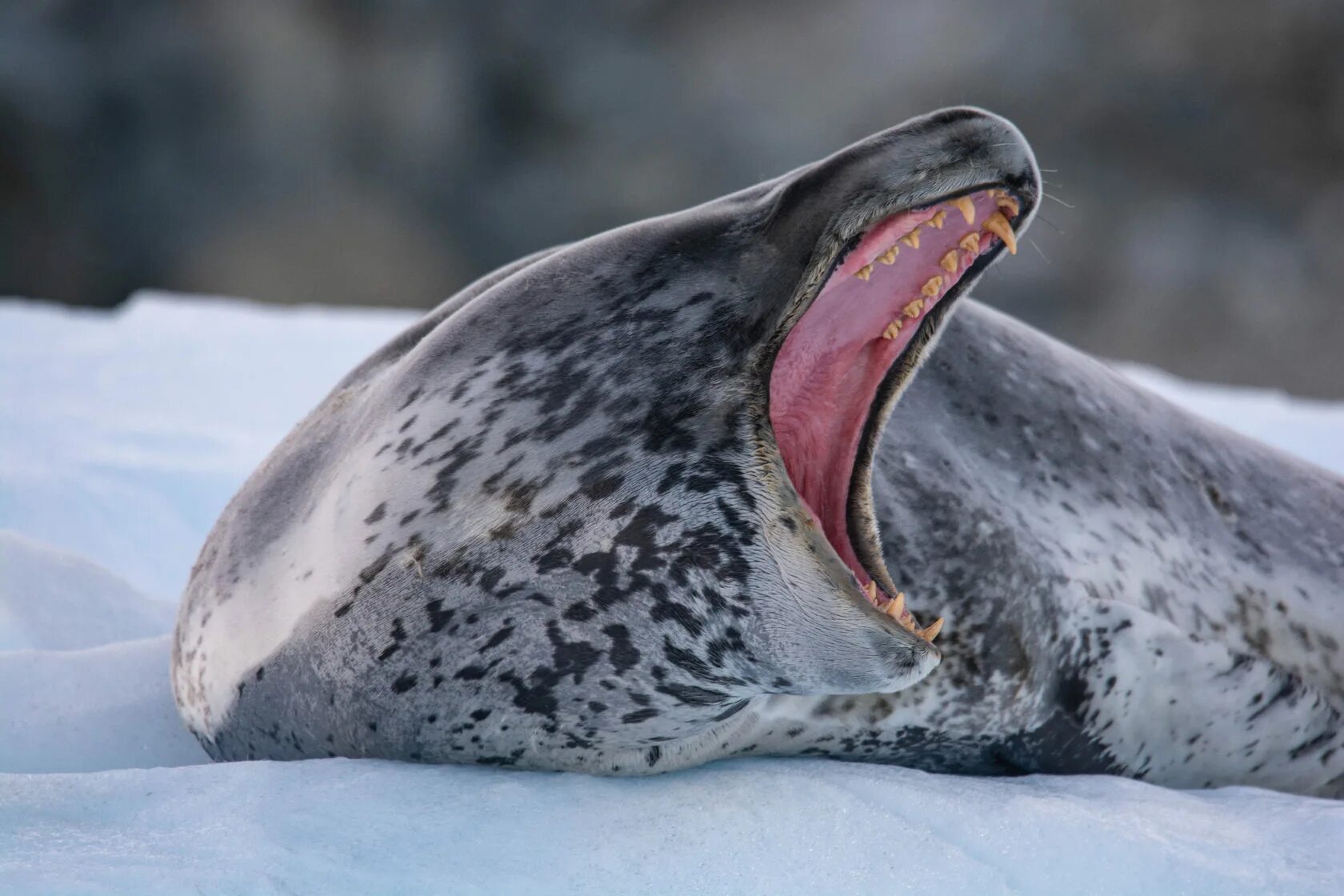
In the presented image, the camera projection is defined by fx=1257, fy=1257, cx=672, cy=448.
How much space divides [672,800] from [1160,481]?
760 mm

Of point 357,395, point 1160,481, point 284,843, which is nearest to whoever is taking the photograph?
point 284,843

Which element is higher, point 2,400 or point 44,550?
point 44,550

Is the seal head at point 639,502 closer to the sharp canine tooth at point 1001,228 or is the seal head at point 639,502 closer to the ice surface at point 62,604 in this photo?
the sharp canine tooth at point 1001,228

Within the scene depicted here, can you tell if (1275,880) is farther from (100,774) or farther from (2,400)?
(2,400)

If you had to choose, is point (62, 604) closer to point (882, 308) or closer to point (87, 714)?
point (87, 714)

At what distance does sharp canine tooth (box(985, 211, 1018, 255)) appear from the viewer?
3.57 feet

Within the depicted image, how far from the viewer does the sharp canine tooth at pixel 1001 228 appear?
3.57 ft

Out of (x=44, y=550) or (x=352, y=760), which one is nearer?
(x=352, y=760)

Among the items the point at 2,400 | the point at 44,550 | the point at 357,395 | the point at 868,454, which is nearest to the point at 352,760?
the point at 357,395

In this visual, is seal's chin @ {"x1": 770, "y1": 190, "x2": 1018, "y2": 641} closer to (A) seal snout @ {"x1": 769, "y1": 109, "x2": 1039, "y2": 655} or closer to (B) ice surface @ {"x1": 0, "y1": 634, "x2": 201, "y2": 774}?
(A) seal snout @ {"x1": 769, "y1": 109, "x2": 1039, "y2": 655}

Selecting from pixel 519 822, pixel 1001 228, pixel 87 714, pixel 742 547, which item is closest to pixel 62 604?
pixel 87 714

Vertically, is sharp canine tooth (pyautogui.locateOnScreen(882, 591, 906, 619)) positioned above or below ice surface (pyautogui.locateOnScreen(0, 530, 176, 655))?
above

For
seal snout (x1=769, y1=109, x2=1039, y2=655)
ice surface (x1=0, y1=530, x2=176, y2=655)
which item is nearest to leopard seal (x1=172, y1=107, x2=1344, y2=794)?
seal snout (x1=769, y1=109, x2=1039, y2=655)

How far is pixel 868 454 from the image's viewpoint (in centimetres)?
Answer: 112
